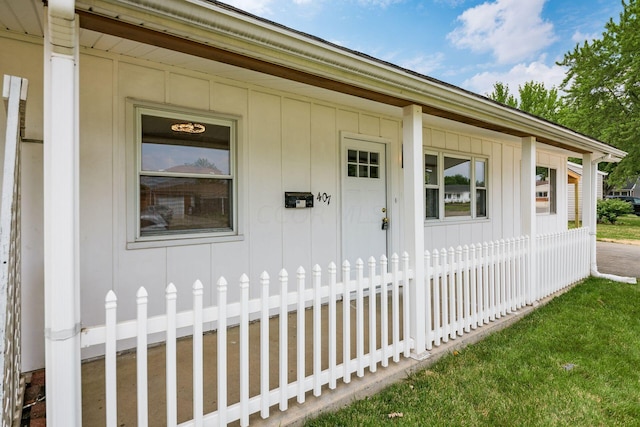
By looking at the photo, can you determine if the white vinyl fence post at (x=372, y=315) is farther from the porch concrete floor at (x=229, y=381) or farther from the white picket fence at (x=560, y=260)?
the white picket fence at (x=560, y=260)

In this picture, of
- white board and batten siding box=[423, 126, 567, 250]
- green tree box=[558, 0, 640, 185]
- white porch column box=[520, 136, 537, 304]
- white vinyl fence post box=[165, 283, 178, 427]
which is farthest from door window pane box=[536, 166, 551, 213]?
green tree box=[558, 0, 640, 185]

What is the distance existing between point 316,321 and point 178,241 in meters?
1.75

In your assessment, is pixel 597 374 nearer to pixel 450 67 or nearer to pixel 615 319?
pixel 615 319

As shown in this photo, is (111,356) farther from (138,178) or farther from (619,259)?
(619,259)

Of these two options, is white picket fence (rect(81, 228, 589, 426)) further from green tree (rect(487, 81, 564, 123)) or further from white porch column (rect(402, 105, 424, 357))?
green tree (rect(487, 81, 564, 123))

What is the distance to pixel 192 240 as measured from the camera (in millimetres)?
3449

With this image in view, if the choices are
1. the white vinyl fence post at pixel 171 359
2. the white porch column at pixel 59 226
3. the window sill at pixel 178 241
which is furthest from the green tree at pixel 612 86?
the white porch column at pixel 59 226

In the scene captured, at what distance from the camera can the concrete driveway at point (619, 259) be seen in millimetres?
7172

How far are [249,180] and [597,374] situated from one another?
3.77 m

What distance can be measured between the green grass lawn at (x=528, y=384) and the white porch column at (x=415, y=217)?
43 cm

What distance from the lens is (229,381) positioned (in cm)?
262

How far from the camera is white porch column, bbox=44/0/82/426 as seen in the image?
1556 millimetres

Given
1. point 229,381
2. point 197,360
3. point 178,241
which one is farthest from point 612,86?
Result: point 197,360

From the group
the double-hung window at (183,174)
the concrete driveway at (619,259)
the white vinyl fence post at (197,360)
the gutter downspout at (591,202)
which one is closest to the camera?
the white vinyl fence post at (197,360)
